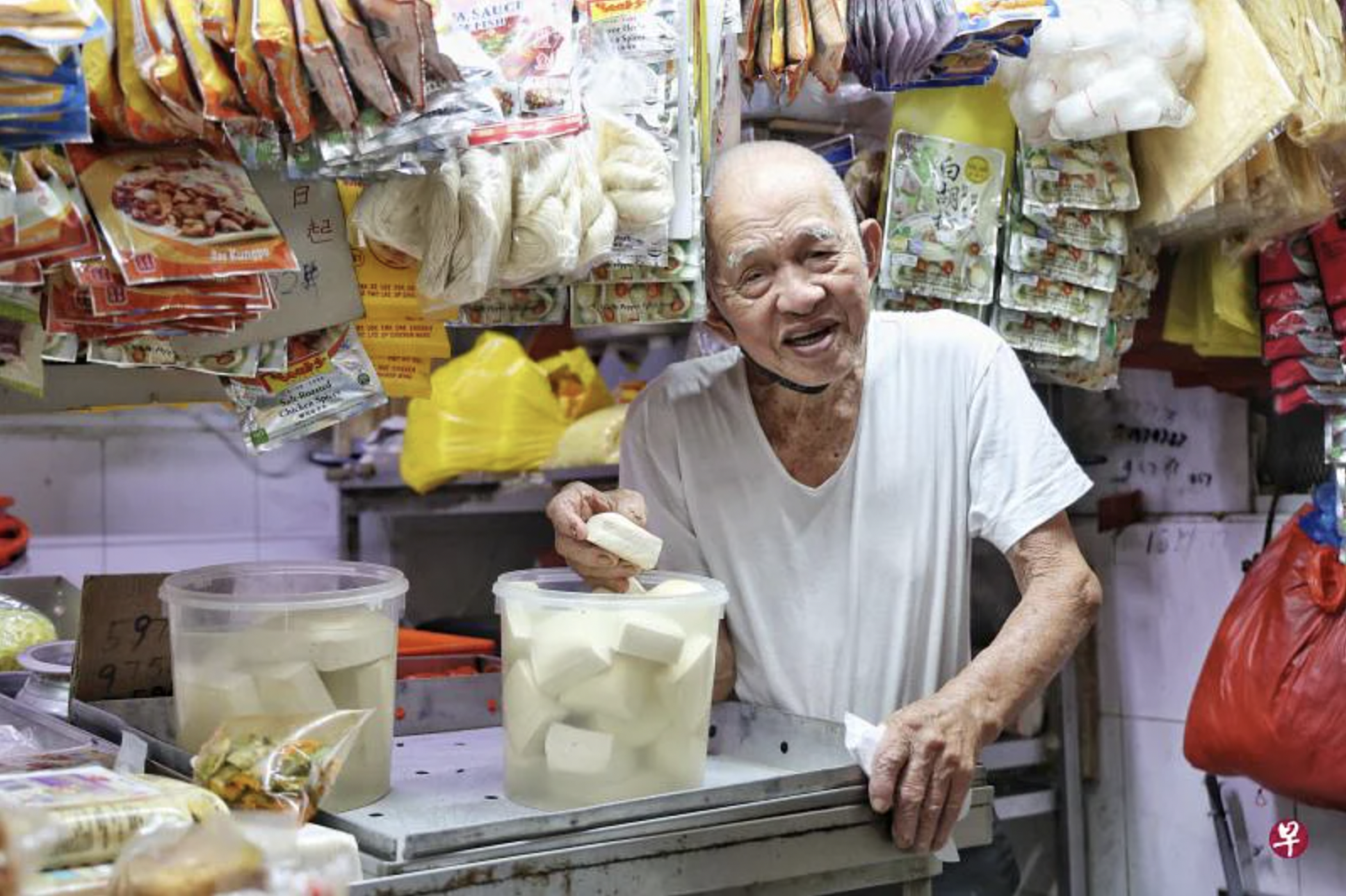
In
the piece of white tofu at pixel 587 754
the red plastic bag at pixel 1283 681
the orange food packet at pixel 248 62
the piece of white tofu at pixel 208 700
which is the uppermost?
the orange food packet at pixel 248 62

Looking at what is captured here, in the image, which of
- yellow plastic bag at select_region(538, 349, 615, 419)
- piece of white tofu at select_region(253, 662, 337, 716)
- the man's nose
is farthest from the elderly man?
yellow plastic bag at select_region(538, 349, 615, 419)

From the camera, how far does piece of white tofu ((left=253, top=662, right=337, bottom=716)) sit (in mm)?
1434

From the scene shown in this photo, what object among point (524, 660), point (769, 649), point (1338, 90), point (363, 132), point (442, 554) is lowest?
point (442, 554)

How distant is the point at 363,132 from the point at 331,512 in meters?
3.65

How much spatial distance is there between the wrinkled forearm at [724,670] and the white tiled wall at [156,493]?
2703 millimetres

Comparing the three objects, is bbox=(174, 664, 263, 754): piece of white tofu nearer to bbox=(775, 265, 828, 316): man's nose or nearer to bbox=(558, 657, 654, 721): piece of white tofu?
bbox=(558, 657, 654, 721): piece of white tofu

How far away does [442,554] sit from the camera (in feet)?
16.6

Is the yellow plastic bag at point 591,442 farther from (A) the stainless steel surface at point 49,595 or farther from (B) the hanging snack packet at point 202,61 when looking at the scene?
(B) the hanging snack packet at point 202,61

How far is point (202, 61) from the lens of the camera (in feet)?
4.43

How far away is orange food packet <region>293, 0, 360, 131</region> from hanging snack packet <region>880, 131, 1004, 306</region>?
1518 mm

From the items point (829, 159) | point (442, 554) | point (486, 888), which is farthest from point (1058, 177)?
point (442, 554)

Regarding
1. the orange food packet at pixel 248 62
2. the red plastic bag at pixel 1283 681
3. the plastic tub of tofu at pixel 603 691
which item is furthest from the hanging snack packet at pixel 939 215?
the orange food packet at pixel 248 62

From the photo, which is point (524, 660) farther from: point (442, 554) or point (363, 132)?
point (442, 554)

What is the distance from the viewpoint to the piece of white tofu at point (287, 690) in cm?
143
